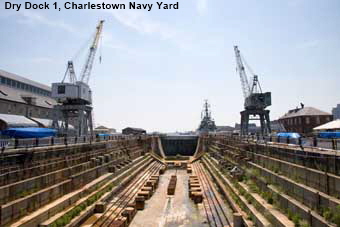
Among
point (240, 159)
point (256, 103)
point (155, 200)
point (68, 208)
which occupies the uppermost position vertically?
point (256, 103)

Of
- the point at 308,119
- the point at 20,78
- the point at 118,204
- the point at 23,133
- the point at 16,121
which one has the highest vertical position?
the point at 20,78

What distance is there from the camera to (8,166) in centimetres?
1568

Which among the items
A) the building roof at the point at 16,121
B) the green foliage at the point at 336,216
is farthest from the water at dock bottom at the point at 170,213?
the building roof at the point at 16,121

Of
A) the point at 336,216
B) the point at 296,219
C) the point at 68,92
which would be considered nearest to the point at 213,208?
the point at 296,219

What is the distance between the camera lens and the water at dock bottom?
21.0 meters

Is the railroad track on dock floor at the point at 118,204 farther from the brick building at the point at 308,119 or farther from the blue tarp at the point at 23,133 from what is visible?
the brick building at the point at 308,119

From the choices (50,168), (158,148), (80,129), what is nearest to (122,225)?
(50,168)

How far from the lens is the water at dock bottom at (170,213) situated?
2095 centimetres

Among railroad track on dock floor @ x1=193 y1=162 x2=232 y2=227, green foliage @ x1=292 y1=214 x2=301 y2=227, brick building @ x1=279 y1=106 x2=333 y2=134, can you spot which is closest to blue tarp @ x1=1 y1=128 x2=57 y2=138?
railroad track on dock floor @ x1=193 y1=162 x2=232 y2=227

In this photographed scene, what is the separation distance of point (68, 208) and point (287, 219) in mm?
13543

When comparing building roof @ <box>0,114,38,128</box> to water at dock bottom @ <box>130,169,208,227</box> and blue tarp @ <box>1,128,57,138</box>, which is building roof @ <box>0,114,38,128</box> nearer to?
blue tarp @ <box>1,128,57,138</box>

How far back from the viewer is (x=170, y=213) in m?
23.8

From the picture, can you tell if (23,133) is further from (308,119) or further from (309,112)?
(309,112)

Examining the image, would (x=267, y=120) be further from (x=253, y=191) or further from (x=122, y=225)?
(x=122, y=225)
